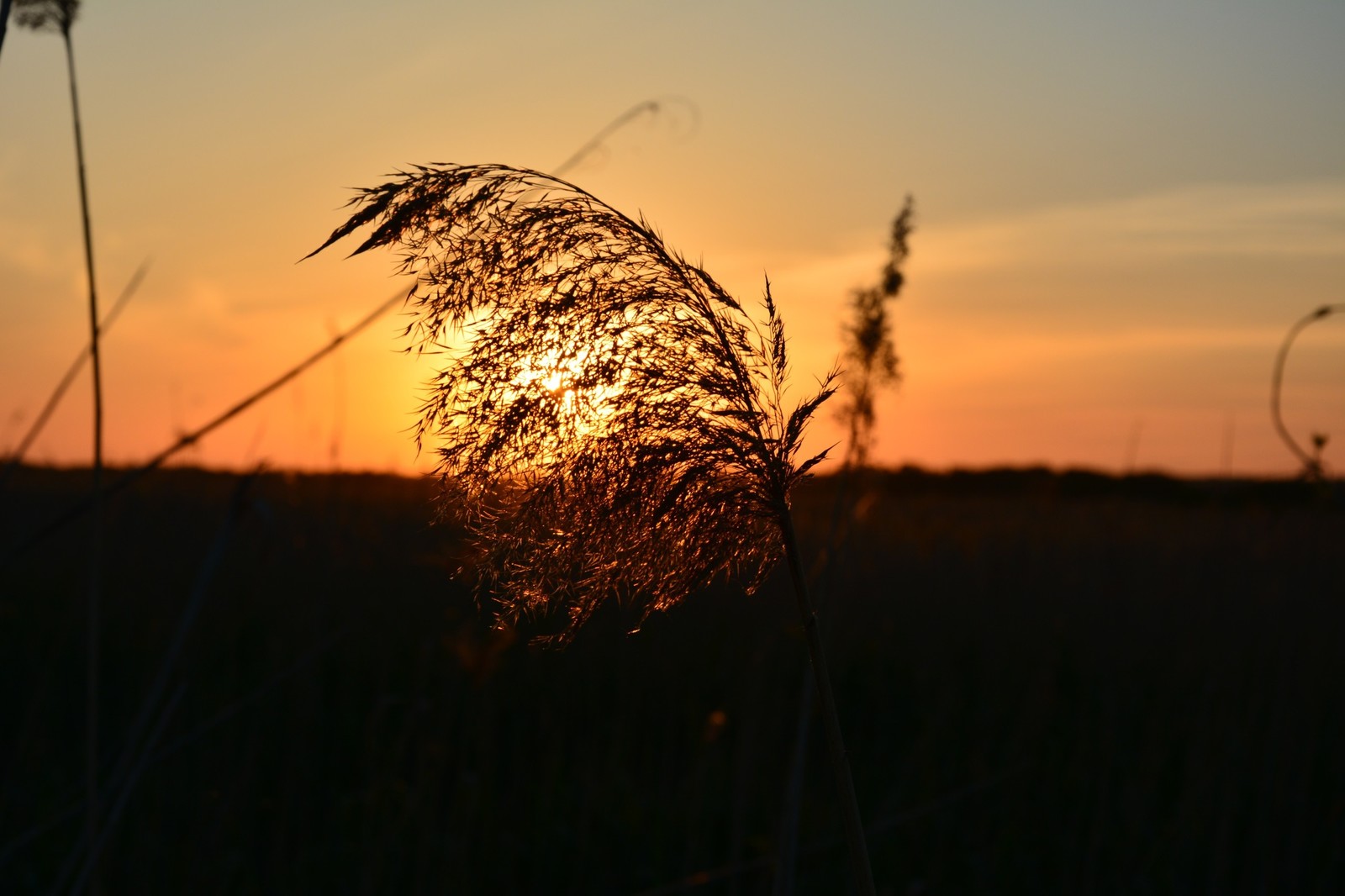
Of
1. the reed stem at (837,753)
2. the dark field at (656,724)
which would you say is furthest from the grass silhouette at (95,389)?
the reed stem at (837,753)

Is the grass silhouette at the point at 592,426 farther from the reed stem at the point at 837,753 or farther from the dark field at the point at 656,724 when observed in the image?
the dark field at the point at 656,724

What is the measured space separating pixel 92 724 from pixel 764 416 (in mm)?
1160

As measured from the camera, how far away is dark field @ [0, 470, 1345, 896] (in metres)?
3.35

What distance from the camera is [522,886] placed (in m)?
3.76

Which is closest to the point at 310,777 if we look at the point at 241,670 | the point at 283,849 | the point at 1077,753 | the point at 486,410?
the point at 283,849

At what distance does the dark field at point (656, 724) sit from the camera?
3348mm

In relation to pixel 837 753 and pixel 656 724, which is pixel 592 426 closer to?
pixel 837 753

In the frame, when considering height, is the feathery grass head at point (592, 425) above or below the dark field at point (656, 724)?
above

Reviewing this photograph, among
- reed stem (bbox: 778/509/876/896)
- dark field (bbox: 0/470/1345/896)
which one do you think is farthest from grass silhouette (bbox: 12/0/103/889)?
reed stem (bbox: 778/509/876/896)

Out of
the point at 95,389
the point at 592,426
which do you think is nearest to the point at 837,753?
the point at 592,426

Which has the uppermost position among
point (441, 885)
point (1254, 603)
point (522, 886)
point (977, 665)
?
point (1254, 603)

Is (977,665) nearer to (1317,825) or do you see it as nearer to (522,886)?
(1317,825)

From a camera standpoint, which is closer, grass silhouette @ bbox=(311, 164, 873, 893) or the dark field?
grass silhouette @ bbox=(311, 164, 873, 893)

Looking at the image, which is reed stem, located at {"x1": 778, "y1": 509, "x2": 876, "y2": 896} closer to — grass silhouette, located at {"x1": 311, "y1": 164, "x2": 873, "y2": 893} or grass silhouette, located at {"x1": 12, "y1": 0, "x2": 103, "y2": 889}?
grass silhouette, located at {"x1": 311, "y1": 164, "x2": 873, "y2": 893}
